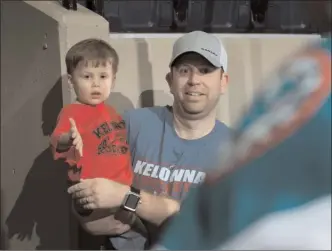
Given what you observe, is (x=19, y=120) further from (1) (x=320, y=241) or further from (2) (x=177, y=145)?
(1) (x=320, y=241)

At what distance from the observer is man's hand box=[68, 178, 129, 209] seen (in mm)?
775

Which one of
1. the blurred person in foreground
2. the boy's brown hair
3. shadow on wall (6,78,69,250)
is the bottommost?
shadow on wall (6,78,69,250)

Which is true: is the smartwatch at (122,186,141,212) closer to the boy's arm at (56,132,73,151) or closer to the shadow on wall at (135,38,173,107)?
the boy's arm at (56,132,73,151)

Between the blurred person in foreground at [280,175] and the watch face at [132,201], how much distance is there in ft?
1.40

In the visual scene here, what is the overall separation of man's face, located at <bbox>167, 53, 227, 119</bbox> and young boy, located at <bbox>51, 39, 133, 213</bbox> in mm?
98

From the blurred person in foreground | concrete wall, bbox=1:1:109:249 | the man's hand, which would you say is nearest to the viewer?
the blurred person in foreground

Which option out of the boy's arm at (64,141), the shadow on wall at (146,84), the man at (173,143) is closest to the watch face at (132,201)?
the man at (173,143)

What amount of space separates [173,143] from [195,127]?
0.14 ft

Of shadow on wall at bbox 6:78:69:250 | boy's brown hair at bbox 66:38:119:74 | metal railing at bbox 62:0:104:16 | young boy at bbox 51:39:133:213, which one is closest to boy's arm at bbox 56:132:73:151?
young boy at bbox 51:39:133:213

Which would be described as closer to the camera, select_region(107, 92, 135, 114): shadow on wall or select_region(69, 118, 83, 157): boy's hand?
select_region(69, 118, 83, 157): boy's hand

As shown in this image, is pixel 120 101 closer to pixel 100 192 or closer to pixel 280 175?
pixel 100 192

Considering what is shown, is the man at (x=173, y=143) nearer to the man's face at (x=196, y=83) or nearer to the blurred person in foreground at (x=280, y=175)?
the man's face at (x=196, y=83)

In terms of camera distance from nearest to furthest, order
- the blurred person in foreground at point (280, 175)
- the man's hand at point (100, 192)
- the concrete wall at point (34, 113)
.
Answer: the blurred person in foreground at point (280, 175), the man's hand at point (100, 192), the concrete wall at point (34, 113)

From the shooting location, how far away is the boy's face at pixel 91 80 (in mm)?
821
